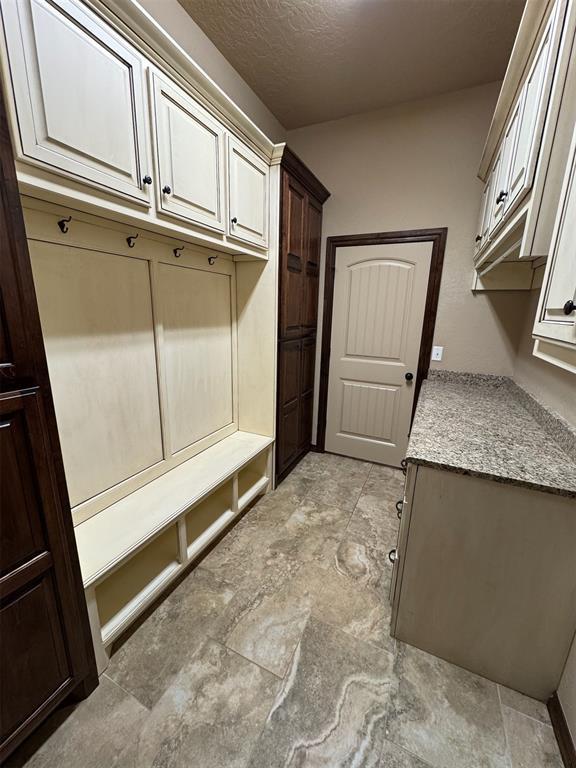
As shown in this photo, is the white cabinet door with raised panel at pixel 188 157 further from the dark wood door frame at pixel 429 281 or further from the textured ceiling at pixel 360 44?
the dark wood door frame at pixel 429 281

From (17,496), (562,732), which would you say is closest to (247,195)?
(17,496)

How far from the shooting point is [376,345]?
9.16 feet

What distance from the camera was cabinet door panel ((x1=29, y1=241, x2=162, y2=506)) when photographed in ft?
4.06

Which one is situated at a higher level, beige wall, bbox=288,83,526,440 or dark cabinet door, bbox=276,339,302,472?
beige wall, bbox=288,83,526,440

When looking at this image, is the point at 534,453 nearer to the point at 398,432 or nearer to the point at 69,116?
the point at 398,432

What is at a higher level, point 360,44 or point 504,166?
point 360,44

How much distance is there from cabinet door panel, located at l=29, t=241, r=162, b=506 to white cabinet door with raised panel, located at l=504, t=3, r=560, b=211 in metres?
1.66

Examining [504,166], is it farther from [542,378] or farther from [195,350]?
[195,350]

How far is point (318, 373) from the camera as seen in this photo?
3072 mm

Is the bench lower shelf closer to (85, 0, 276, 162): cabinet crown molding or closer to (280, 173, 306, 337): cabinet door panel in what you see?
(280, 173, 306, 337): cabinet door panel

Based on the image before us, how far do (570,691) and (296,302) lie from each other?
2.38m

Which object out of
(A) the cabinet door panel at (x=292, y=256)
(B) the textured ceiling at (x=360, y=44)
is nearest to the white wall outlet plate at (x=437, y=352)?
(A) the cabinet door panel at (x=292, y=256)

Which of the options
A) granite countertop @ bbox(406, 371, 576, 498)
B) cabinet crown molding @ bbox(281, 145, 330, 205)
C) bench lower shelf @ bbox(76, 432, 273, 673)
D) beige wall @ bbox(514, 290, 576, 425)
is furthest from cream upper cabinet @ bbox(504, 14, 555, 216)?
bench lower shelf @ bbox(76, 432, 273, 673)

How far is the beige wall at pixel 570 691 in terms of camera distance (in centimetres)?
103
